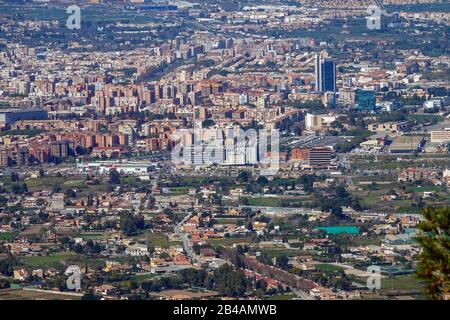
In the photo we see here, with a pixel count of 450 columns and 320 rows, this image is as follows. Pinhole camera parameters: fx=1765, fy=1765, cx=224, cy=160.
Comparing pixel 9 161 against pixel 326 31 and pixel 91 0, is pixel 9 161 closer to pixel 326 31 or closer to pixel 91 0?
pixel 326 31

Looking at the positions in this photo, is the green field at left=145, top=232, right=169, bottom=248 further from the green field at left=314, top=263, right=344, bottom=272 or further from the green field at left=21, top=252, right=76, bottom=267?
the green field at left=314, top=263, right=344, bottom=272

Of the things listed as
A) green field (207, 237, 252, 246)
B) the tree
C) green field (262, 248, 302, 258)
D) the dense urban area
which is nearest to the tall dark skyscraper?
the dense urban area

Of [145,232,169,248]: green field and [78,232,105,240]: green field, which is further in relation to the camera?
[78,232,105,240]: green field

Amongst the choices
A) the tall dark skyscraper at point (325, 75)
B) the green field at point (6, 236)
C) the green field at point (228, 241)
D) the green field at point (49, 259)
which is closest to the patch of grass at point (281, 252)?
Result: the green field at point (228, 241)

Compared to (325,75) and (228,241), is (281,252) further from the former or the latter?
(325,75)

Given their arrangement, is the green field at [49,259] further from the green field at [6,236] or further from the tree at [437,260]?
the tree at [437,260]
